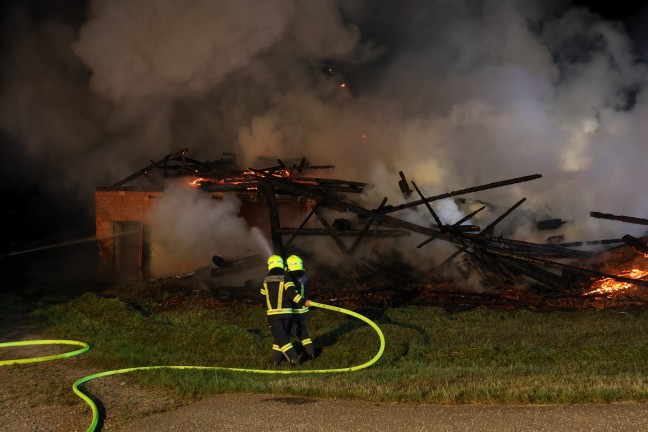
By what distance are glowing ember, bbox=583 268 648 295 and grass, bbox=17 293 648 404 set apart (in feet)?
4.12

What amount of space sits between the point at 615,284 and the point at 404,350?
5891mm

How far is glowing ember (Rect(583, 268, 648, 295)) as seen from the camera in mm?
11773

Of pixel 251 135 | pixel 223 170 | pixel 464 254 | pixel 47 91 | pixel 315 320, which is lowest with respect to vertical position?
pixel 315 320

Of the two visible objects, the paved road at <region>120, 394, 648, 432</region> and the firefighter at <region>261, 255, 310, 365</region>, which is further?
the firefighter at <region>261, 255, 310, 365</region>

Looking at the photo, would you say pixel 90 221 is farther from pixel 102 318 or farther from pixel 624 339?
pixel 624 339

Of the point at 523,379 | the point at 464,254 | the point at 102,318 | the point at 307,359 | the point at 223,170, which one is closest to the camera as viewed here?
the point at 523,379

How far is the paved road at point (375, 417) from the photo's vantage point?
16.0 ft

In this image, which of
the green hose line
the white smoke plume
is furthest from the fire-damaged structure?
the green hose line

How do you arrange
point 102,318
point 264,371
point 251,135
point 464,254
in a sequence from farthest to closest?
point 251,135
point 464,254
point 102,318
point 264,371

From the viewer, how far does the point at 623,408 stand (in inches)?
200

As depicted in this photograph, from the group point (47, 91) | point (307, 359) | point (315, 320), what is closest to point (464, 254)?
point (315, 320)

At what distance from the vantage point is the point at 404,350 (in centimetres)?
838

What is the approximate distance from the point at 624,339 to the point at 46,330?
31.2 feet

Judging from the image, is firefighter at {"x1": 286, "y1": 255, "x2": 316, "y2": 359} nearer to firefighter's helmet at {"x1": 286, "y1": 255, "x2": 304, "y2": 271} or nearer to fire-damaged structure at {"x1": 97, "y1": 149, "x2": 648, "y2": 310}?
firefighter's helmet at {"x1": 286, "y1": 255, "x2": 304, "y2": 271}
